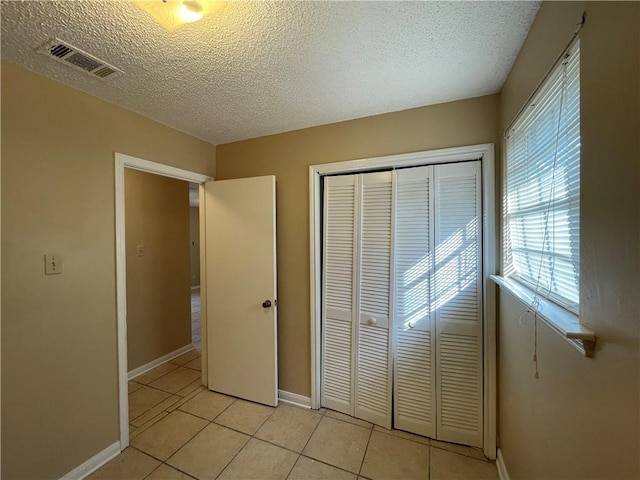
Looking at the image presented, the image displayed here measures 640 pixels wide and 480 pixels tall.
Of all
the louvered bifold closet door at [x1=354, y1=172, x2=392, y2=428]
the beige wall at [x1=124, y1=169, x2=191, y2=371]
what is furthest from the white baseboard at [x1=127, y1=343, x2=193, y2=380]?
the louvered bifold closet door at [x1=354, y1=172, x2=392, y2=428]

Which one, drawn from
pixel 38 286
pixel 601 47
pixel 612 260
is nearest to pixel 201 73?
pixel 38 286

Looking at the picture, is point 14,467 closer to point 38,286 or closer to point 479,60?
point 38,286

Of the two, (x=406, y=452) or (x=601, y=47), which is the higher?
(x=601, y=47)

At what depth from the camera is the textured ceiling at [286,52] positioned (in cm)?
106

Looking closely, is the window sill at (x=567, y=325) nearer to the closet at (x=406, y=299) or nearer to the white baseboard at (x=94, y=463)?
the closet at (x=406, y=299)

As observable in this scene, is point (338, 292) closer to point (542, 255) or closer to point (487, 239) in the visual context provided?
point (487, 239)

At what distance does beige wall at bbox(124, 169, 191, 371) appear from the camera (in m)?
2.76

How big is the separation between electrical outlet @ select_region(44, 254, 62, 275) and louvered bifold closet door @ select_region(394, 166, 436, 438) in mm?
2129

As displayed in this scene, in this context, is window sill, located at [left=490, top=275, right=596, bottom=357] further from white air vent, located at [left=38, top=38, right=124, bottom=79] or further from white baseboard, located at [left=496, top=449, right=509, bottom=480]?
white air vent, located at [left=38, top=38, right=124, bottom=79]

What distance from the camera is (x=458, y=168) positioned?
174 centimetres

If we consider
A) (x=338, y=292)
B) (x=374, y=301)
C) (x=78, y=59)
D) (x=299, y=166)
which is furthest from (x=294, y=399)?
(x=78, y=59)

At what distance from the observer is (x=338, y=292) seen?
6.93ft

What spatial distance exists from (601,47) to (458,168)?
109 cm

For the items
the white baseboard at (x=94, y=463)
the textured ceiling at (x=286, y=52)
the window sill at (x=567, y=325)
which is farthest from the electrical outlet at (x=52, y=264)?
the window sill at (x=567, y=325)
